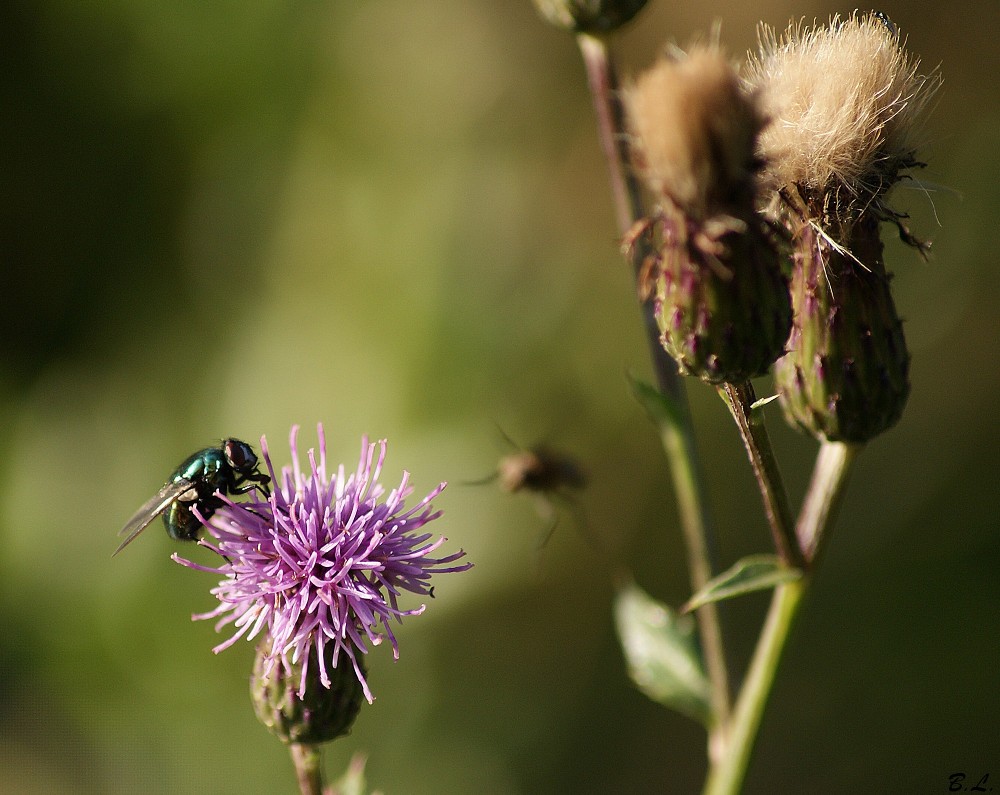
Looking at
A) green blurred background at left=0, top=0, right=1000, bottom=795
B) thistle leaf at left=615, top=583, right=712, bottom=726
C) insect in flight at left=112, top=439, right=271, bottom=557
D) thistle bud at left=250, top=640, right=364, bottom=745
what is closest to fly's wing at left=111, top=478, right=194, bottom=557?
insect in flight at left=112, top=439, right=271, bottom=557

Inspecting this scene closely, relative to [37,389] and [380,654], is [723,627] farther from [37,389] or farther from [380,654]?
[37,389]

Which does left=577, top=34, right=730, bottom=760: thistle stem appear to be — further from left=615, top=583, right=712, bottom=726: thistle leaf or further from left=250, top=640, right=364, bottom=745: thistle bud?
left=250, top=640, right=364, bottom=745: thistle bud

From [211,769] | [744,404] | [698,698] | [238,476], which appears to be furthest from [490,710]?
[744,404]

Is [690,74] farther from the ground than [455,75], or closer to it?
closer to it

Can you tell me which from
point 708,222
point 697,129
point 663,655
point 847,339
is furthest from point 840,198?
point 663,655

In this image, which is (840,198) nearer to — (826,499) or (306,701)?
(826,499)

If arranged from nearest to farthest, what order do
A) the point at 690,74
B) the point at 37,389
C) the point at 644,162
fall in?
the point at 690,74 < the point at 644,162 < the point at 37,389
